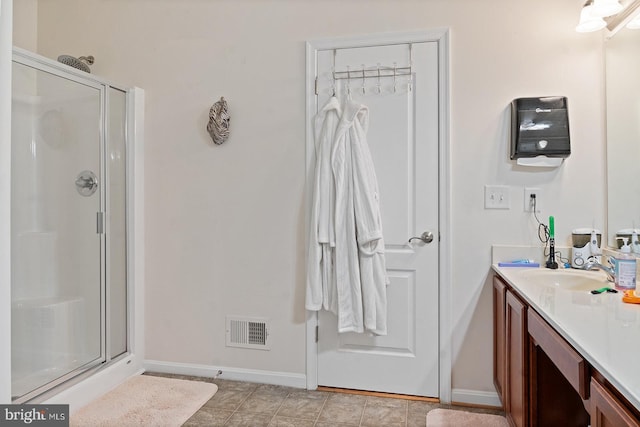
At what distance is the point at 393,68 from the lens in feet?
7.82

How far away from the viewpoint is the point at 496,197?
7.47ft

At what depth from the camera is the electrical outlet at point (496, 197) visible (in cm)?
227

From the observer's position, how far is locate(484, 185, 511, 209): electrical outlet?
227 centimetres

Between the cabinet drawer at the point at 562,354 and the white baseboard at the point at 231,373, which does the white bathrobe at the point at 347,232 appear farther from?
the cabinet drawer at the point at 562,354

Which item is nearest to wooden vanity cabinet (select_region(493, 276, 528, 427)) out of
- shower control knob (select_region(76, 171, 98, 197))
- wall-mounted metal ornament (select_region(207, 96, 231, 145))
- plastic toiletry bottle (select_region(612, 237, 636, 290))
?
plastic toiletry bottle (select_region(612, 237, 636, 290))

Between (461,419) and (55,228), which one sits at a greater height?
(55,228)

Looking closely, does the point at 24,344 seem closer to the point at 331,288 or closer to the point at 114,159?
the point at 114,159

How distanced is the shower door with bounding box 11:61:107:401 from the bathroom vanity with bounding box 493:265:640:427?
2.30m

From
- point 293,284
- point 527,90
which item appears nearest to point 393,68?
point 527,90

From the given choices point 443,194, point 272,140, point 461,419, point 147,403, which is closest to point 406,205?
point 443,194

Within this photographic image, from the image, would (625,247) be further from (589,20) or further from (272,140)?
(272,140)

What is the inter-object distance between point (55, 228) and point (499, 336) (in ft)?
8.37

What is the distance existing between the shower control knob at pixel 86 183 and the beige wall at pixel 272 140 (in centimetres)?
34

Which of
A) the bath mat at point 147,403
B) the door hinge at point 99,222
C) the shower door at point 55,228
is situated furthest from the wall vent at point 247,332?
the door hinge at point 99,222
